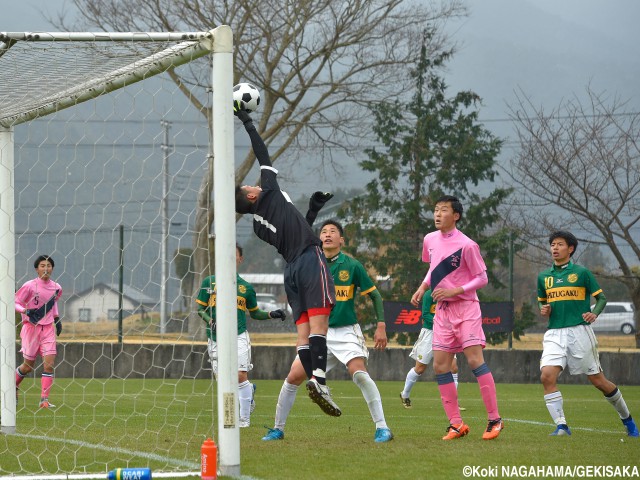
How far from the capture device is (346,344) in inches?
360

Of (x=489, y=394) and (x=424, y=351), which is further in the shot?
(x=424, y=351)

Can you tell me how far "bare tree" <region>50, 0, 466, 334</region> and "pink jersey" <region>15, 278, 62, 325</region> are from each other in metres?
13.7

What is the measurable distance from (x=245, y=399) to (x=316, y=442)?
2.29 metres

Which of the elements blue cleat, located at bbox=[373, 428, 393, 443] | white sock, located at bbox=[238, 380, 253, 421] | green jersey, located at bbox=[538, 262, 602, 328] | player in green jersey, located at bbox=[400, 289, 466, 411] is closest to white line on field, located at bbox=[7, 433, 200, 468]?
blue cleat, located at bbox=[373, 428, 393, 443]

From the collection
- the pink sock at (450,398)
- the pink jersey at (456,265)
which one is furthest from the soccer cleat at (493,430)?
the pink jersey at (456,265)

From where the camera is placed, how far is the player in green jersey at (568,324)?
981 centimetres

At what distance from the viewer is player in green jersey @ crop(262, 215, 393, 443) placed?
8758mm

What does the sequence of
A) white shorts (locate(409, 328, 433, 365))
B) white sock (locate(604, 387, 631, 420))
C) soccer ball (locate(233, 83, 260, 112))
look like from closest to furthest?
soccer ball (locate(233, 83, 260, 112)) → white sock (locate(604, 387, 631, 420)) → white shorts (locate(409, 328, 433, 365))

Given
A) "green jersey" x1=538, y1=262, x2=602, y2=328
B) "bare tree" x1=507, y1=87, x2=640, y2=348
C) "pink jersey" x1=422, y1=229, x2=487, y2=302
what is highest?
"bare tree" x1=507, y1=87, x2=640, y2=348

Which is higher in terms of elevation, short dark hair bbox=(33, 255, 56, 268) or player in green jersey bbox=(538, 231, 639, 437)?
short dark hair bbox=(33, 255, 56, 268)

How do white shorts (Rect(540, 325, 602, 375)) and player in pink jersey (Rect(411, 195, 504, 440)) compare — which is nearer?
player in pink jersey (Rect(411, 195, 504, 440))

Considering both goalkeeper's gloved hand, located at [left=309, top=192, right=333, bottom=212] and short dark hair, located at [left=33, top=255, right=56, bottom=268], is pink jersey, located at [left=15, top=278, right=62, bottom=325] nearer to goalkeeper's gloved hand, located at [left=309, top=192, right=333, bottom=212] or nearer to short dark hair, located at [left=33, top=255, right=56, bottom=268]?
short dark hair, located at [left=33, top=255, right=56, bottom=268]

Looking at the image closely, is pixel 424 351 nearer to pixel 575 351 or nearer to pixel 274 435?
pixel 575 351

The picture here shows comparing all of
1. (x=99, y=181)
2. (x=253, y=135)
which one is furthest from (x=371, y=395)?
(x=99, y=181)
